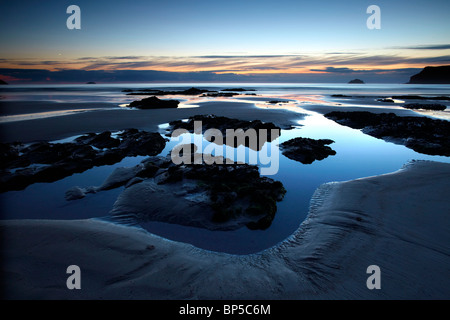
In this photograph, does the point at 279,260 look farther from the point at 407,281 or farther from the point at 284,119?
the point at 284,119

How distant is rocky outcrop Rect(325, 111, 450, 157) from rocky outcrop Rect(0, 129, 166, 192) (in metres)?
11.5

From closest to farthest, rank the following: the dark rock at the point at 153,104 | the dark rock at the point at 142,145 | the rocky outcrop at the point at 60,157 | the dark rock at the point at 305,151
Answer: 1. the rocky outcrop at the point at 60,157
2. the dark rock at the point at 305,151
3. the dark rock at the point at 142,145
4. the dark rock at the point at 153,104

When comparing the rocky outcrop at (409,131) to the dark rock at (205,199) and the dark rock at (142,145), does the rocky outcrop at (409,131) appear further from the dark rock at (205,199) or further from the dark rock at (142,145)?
the dark rock at (142,145)

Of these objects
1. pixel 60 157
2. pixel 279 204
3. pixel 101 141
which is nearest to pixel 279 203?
pixel 279 204

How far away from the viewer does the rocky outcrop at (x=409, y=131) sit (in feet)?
32.4

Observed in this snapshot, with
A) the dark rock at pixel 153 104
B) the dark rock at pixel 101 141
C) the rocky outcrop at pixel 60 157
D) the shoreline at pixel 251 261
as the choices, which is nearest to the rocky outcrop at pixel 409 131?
the shoreline at pixel 251 261

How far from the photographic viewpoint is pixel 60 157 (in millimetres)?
8117

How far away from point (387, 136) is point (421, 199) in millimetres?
8727

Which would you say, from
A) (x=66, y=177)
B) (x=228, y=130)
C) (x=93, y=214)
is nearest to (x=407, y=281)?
(x=93, y=214)

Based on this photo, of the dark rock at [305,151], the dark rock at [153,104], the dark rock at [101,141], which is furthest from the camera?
the dark rock at [153,104]

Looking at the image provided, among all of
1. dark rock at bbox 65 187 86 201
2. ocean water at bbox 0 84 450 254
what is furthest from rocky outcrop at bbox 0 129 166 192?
dark rock at bbox 65 187 86 201

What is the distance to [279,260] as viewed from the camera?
3682 mm

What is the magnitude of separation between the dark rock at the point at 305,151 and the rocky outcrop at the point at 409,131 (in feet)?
13.2

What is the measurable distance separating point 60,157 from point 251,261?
308 inches
